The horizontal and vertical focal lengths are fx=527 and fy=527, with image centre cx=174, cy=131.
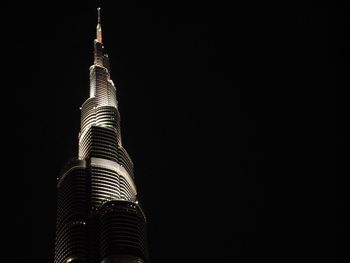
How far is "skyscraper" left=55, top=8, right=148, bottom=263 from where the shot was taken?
5458 inches

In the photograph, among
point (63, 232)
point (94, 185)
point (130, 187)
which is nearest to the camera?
point (63, 232)

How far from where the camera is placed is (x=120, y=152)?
577 feet

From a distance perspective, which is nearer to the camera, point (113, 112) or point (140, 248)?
point (140, 248)

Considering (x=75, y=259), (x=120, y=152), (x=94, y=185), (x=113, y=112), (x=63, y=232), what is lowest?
(x=75, y=259)

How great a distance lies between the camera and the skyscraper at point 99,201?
455 ft

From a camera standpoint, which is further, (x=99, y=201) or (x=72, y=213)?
(x=99, y=201)

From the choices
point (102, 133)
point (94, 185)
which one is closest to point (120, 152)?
point (102, 133)

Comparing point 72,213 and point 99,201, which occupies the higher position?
point 99,201

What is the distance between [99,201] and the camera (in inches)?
6083

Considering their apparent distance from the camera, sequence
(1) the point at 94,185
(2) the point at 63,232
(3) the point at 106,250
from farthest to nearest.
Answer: (1) the point at 94,185, (2) the point at 63,232, (3) the point at 106,250

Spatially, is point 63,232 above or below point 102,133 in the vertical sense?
below

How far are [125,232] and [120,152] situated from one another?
137ft

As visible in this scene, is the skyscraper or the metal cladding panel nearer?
the skyscraper

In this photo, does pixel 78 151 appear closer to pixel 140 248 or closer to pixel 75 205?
pixel 75 205
